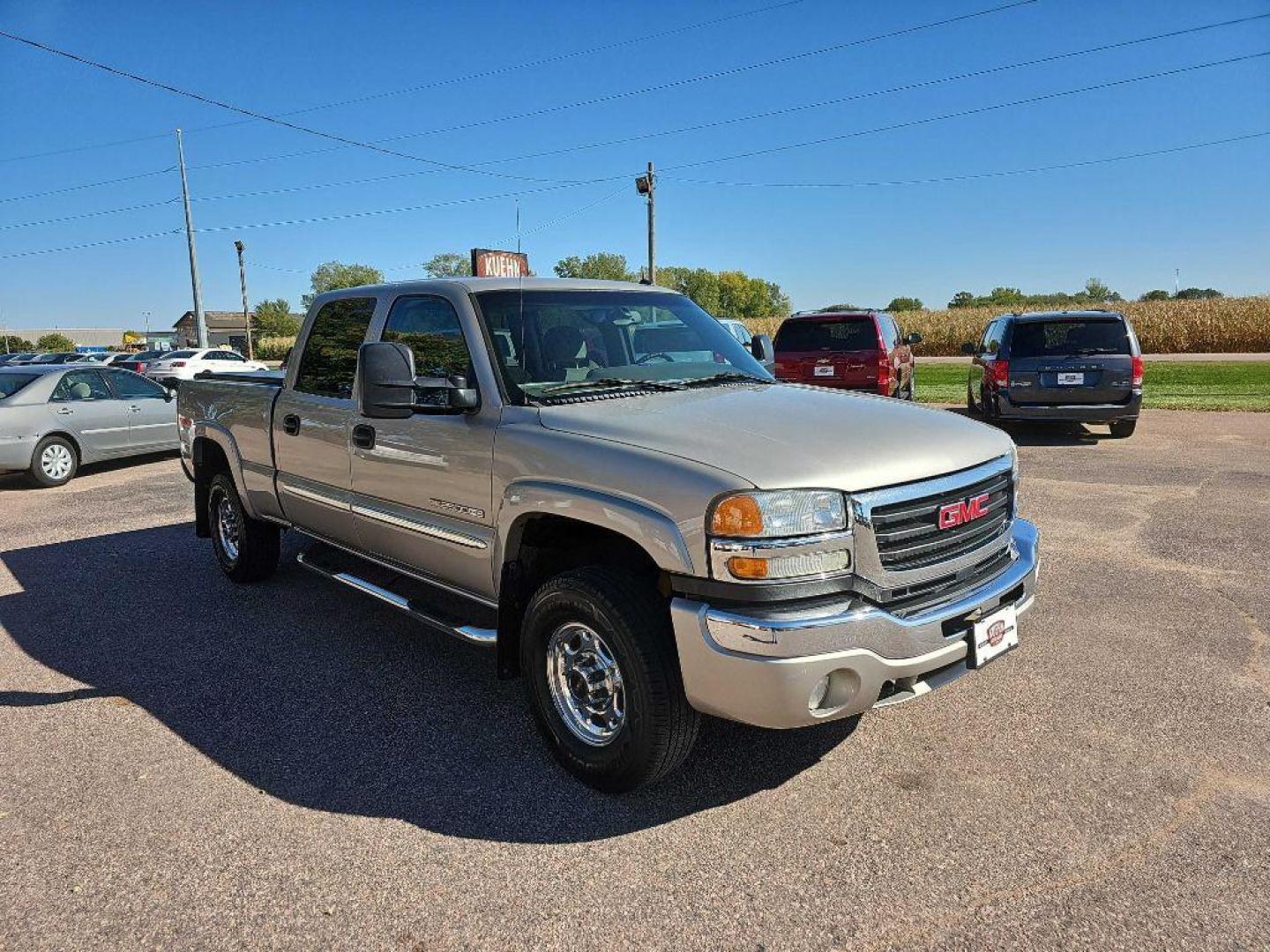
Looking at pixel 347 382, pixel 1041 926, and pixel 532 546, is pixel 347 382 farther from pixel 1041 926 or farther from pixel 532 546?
pixel 1041 926

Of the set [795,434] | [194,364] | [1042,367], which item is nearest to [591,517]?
[795,434]

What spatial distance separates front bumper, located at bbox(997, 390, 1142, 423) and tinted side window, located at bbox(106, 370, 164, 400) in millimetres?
12379

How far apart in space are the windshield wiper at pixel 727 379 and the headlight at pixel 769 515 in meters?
1.37

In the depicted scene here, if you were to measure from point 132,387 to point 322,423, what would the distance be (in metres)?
9.61

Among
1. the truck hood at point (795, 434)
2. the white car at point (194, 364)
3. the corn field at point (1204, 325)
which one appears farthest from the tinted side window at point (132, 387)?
the corn field at point (1204, 325)

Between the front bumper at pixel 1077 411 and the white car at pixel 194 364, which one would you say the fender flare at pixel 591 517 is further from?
the white car at pixel 194 364

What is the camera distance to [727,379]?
13.8 ft

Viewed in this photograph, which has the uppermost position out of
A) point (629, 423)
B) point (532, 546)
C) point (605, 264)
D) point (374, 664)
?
point (605, 264)

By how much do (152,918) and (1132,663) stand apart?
4.37 m

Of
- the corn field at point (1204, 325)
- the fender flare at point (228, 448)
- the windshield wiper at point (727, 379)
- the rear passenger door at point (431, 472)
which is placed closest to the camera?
the rear passenger door at point (431, 472)

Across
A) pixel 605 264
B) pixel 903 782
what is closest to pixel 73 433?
pixel 903 782

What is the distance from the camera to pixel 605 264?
92375 mm

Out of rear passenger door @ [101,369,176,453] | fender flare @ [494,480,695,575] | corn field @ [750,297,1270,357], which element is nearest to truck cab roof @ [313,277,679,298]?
fender flare @ [494,480,695,575]

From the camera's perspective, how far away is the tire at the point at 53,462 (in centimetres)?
1084
